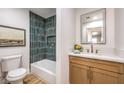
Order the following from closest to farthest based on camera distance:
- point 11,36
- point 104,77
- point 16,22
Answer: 1. point 104,77
2. point 11,36
3. point 16,22

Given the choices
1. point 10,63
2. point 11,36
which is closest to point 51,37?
point 11,36

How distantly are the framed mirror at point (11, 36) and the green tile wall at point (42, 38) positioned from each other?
1.33 feet

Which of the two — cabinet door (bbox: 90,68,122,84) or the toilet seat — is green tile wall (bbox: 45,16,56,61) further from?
cabinet door (bbox: 90,68,122,84)

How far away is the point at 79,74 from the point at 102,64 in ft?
1.86

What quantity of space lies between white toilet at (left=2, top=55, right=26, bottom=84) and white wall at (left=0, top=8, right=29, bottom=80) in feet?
0.70

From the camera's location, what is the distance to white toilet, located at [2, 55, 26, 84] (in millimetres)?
1799

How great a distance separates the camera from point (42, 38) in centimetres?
338

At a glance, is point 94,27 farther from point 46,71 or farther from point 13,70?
point 13,70

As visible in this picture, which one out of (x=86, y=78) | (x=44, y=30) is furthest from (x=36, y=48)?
(x=86, y=78)

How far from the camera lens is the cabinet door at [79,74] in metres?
1.72

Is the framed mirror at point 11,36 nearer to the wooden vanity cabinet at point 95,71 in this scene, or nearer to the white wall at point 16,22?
the white wall at point 16,22

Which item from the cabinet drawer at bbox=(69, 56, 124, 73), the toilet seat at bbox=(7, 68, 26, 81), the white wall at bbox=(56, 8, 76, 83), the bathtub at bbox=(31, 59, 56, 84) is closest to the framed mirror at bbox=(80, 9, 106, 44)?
the white wall at bbox=(56, 8, 76, 83)
